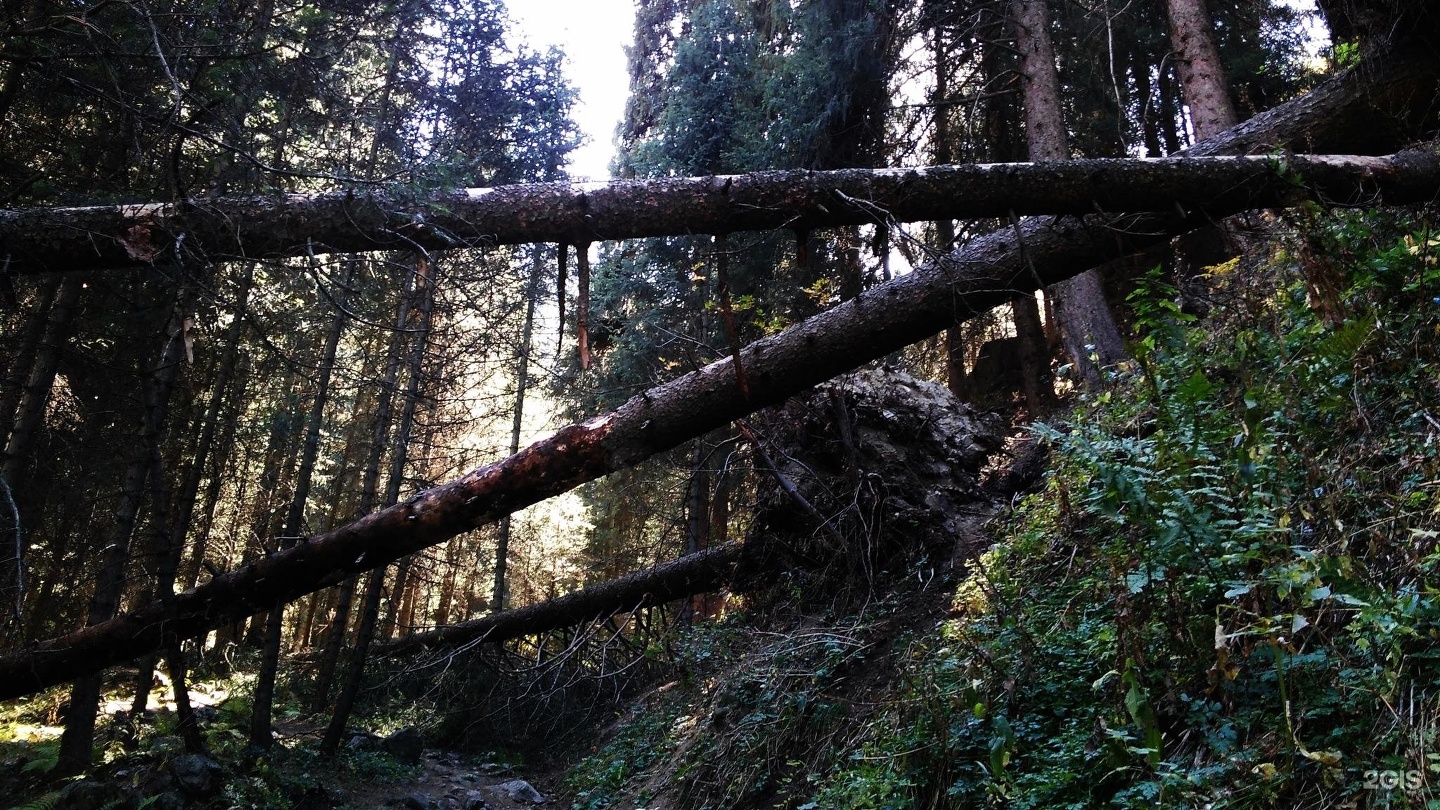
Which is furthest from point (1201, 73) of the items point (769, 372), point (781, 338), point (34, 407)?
point (34, 407)

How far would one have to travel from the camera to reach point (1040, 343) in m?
12.5

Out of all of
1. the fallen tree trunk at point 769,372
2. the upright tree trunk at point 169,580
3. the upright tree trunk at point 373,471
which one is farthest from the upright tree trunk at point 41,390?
the fallen tree trunk at point 769,372

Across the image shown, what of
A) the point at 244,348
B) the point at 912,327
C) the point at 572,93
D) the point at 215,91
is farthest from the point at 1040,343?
the point at 244,348

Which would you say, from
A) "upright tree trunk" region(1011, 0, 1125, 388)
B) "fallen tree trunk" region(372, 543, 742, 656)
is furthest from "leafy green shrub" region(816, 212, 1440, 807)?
"upright tree trunk" region(1011, 0, 1125, 388)

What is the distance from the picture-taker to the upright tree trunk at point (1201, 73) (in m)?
8.31

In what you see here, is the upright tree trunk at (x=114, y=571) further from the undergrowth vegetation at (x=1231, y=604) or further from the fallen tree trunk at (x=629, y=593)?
the undergrowth vegetation at (x=1231, y=604)

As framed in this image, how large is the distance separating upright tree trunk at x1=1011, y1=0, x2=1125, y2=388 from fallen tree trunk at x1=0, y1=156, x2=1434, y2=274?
4.59m

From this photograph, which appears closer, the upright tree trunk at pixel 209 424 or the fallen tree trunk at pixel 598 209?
the fallen tree trunk at pixel 598 209

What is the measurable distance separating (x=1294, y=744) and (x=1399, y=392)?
85.1 inches

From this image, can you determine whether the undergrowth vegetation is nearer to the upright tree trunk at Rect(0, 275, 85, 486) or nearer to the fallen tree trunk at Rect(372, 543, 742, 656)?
the fallen tree trunk at Rect(372, 543, 742, 656)

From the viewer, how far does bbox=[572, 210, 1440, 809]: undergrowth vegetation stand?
244 cm

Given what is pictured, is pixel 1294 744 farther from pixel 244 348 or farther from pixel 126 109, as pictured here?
pixel 244 348

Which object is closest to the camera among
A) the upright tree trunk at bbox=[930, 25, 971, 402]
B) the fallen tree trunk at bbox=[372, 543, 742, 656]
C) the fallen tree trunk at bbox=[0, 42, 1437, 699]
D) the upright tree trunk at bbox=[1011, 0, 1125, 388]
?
the fallen tree trunk at bbox=[0, 42, 1437, 699]

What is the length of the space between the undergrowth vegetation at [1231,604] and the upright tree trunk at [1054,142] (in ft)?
12.6
